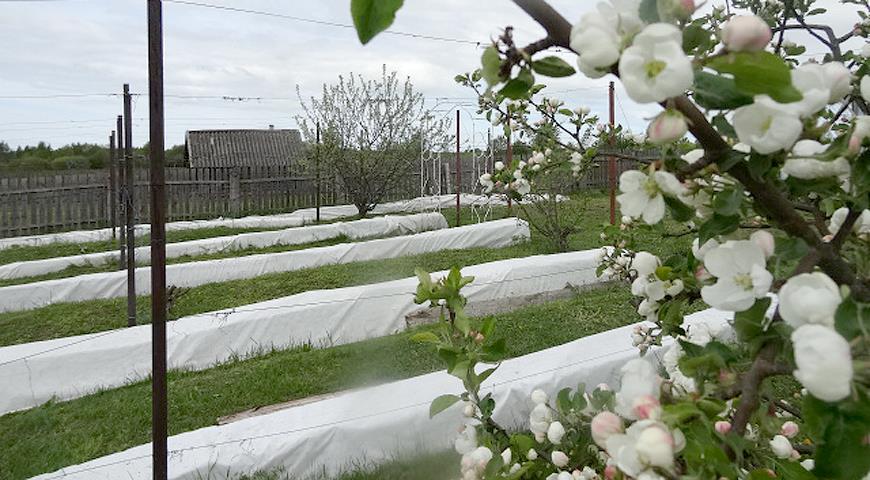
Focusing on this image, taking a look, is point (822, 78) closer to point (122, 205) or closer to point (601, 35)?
point (601, 35)

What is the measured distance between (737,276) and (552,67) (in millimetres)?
203

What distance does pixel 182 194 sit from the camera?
13320 millimetres

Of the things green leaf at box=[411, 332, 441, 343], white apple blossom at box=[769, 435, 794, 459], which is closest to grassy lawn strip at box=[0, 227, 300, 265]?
green leaf at box=[411, 332, 441, 343]

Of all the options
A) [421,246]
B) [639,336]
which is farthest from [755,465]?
[421,246]

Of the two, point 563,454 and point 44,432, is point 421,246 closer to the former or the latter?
point 44,432

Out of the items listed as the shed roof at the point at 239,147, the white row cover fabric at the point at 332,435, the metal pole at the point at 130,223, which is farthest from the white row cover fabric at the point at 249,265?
the shed roof at the point at 239,147

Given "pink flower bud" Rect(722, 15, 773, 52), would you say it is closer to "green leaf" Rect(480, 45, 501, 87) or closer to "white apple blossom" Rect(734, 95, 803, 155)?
"white apple blossom" Rect(734, 95, 803, 155)

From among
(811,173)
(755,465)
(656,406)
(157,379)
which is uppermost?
(811,173)

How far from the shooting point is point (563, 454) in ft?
3.71

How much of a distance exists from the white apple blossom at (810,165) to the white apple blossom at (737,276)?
0.20 ft

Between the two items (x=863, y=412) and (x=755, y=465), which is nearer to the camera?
(x=863, y=412)

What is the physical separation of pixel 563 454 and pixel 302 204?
1383 centimetres

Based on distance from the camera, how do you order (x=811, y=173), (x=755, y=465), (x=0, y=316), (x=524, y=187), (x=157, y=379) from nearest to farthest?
(x=811, y=173) → (x=755, y=465) → (x=157, y=379) → (x=524, y=187) → (x=0, y=316)

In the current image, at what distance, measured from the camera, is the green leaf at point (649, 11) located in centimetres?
52
